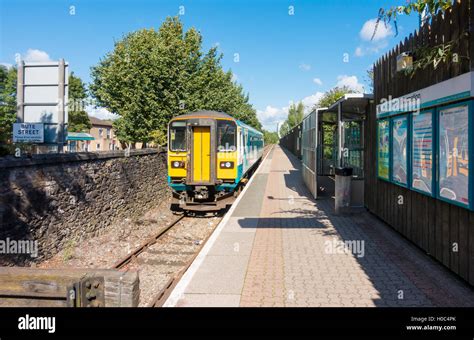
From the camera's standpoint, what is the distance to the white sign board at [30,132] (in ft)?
26.4

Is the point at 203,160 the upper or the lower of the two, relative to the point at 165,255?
upper

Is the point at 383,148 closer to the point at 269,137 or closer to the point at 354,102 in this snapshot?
the point at 354,102

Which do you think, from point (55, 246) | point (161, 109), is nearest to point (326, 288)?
point (55, 246)

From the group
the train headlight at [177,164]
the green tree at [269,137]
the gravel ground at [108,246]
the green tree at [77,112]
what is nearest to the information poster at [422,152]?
the gravel ground at [108,246]

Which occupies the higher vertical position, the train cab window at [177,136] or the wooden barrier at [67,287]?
the train cab window at [177,136]

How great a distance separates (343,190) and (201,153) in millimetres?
5307

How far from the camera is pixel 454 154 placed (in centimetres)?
540

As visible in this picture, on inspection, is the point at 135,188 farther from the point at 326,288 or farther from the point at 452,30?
the point at 452,30

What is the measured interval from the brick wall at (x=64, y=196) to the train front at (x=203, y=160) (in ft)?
5.11

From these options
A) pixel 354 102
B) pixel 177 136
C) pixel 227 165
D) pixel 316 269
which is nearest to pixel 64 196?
pixel 177 136

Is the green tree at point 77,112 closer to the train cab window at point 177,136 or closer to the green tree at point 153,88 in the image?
the green tree at point 153,88

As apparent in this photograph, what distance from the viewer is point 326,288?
5336mm

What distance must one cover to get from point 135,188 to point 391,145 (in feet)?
28.8

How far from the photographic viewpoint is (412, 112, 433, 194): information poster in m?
6.25
